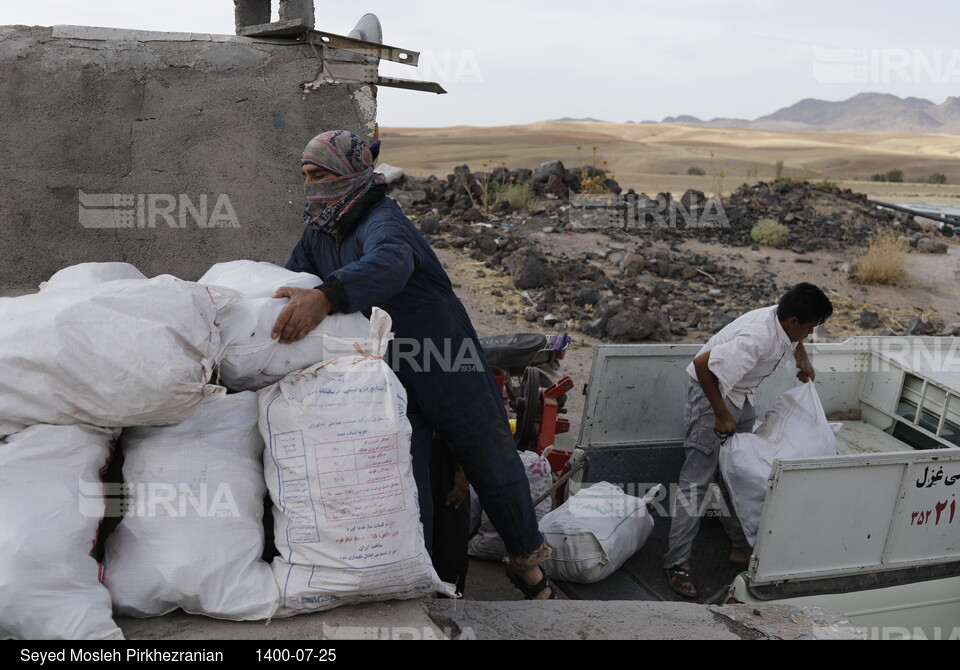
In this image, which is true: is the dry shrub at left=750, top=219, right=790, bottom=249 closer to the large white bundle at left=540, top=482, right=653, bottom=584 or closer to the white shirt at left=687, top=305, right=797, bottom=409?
the white shirt at left=687, top=305, right=797, bottom=409

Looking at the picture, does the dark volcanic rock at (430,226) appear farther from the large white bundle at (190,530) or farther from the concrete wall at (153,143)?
the large white bundle at (190,530)

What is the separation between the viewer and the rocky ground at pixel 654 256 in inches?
381

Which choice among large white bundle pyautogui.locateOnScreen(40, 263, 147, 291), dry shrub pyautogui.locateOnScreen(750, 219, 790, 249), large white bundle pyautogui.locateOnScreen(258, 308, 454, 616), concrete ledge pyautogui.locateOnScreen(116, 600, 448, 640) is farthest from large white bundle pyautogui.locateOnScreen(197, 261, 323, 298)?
dry shrub pyautogui.locateOnScreen(750, 219, 790, 249)

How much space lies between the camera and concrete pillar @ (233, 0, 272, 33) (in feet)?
17.1

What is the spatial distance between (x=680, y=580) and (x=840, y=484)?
96 cm

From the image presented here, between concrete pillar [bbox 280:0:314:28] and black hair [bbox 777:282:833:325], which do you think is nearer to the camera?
black hair [bbox 777:282:833:325]

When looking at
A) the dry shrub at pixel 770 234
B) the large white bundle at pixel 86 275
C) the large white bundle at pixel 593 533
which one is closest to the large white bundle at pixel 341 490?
the large white bundle at pixel 86 275

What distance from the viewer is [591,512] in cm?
385

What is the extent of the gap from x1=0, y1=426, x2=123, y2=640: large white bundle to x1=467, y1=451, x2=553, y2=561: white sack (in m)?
2.18

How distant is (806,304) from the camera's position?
3793mm

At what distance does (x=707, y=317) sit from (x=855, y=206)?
9.23m

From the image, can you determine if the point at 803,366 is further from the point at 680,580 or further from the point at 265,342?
the point at 265,342

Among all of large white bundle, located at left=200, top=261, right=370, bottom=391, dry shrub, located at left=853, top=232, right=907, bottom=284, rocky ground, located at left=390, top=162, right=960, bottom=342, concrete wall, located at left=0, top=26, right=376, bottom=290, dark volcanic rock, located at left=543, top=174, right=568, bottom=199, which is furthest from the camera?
dark volcanic rock, located at left=543, top=174, right=568, bottom=199
